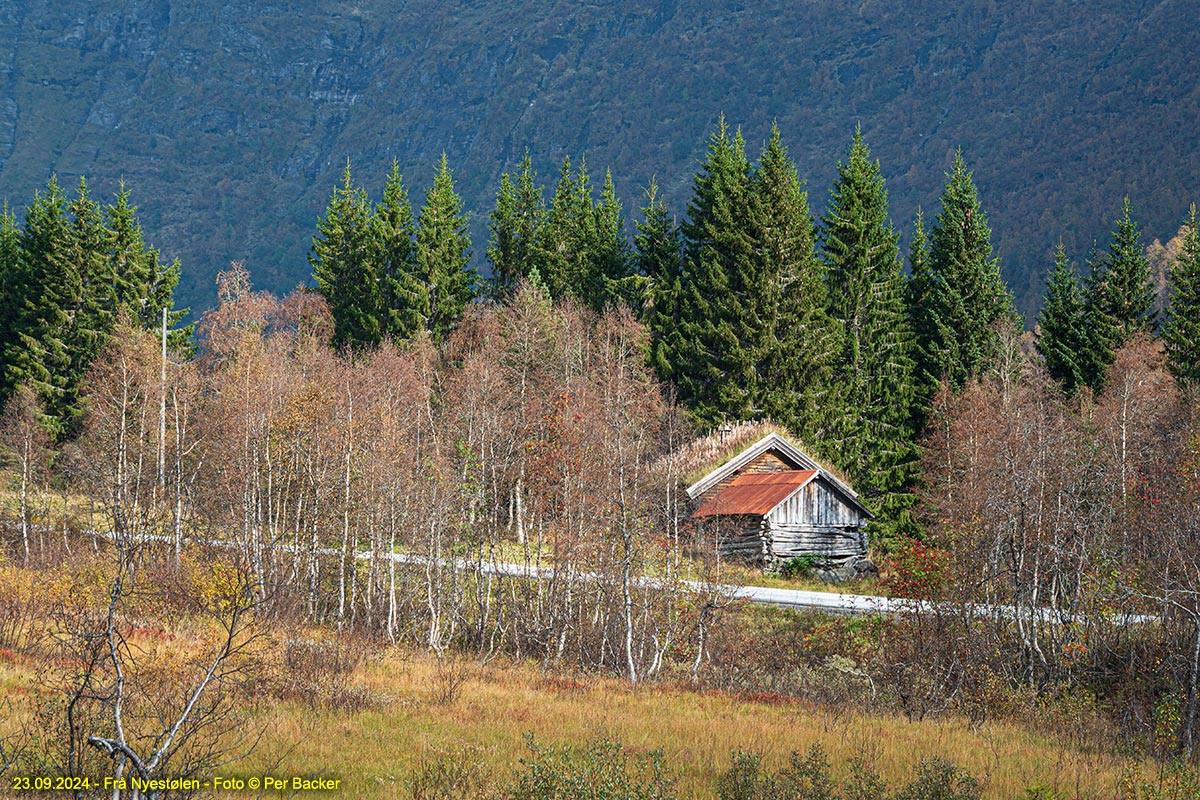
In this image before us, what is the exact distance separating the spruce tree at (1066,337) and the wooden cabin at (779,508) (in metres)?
19.5

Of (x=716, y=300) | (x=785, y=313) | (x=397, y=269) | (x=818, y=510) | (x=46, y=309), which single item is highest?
(x=397, y=269)

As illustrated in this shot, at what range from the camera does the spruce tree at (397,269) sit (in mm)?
63281

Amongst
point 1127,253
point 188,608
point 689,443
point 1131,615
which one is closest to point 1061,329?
point 1127,253

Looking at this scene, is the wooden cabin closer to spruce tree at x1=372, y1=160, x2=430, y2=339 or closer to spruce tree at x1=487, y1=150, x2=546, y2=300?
spruce tree at x1=372, y1=160, x2=430, y2=339

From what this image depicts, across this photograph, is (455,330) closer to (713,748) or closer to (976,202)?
(976,202)

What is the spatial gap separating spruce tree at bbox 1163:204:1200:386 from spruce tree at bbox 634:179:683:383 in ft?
78.4

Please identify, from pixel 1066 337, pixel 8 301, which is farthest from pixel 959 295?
pixel 8 301

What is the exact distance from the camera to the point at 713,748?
14672mm

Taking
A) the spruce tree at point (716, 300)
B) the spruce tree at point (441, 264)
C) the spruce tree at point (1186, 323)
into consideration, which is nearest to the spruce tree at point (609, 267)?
the spruce tree at point (716, 300)

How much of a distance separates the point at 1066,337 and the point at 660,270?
2236 centimetres

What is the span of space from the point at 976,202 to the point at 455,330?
30759mm

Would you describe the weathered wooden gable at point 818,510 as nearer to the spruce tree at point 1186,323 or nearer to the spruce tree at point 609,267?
the spruce tree at point 1186,323

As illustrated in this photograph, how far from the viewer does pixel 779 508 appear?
136 feet

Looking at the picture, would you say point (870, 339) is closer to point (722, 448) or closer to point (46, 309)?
point (722, 448)
